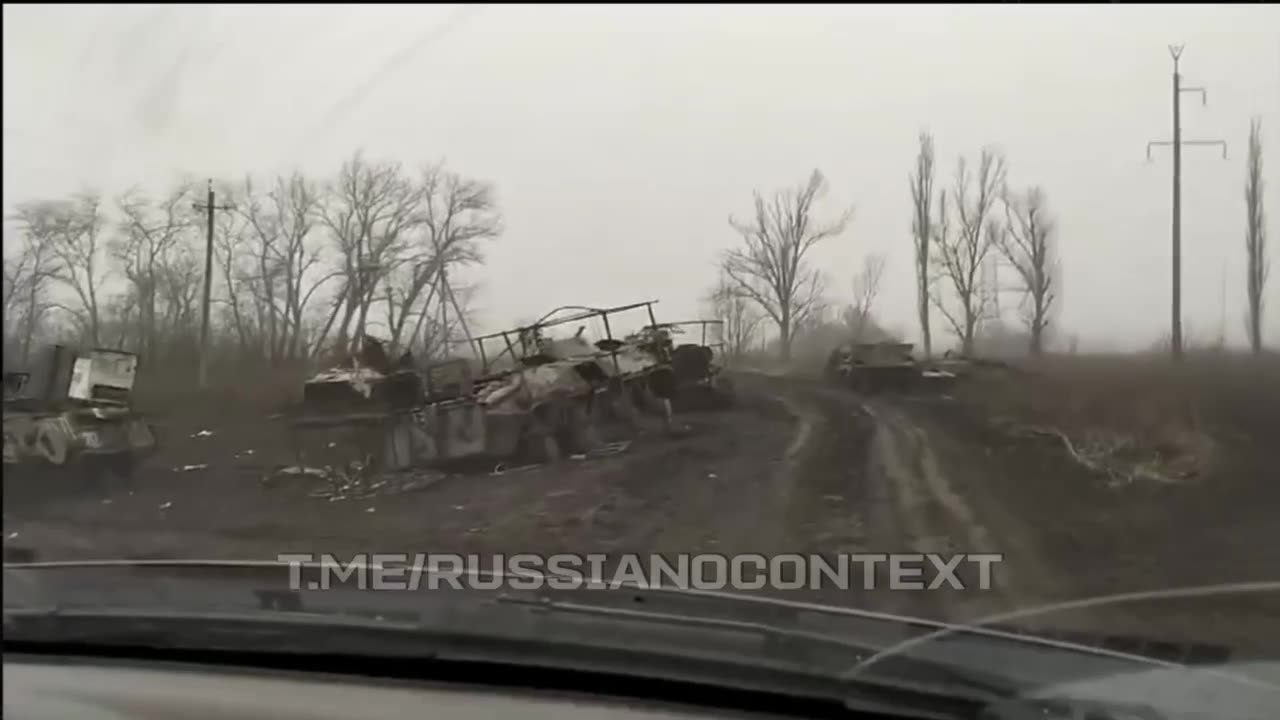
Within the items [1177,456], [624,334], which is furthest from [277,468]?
[1177,456]

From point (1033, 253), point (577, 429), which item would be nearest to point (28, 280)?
point (577, 429)

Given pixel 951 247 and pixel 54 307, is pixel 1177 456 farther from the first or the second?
pixel 54 307

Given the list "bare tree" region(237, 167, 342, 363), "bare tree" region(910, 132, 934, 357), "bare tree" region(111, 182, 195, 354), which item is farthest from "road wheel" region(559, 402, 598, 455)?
"bare tree" region(111, 182, 195, 354)

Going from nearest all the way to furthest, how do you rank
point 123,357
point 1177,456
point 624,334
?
point 1177,456 → point 624,334 → point 123,357

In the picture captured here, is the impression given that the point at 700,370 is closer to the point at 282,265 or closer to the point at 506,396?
the point at 506,396

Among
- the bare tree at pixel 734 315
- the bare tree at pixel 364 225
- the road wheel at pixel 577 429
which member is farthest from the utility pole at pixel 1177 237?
the bare tree at pixel 364 225

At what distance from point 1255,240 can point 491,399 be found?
8.09 feet

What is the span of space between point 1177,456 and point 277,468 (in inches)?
120

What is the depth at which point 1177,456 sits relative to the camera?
10.3ft

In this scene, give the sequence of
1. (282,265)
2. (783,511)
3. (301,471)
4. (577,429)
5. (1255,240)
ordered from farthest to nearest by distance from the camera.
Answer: (282,265) < (301,471) < (577,429) < (783,511) < (1255,240)

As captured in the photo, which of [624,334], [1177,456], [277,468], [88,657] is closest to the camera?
[88,657]

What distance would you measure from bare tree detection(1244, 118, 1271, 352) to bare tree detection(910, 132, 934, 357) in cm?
89

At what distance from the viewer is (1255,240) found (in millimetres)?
3000

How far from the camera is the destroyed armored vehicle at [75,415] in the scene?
3.96 meters
